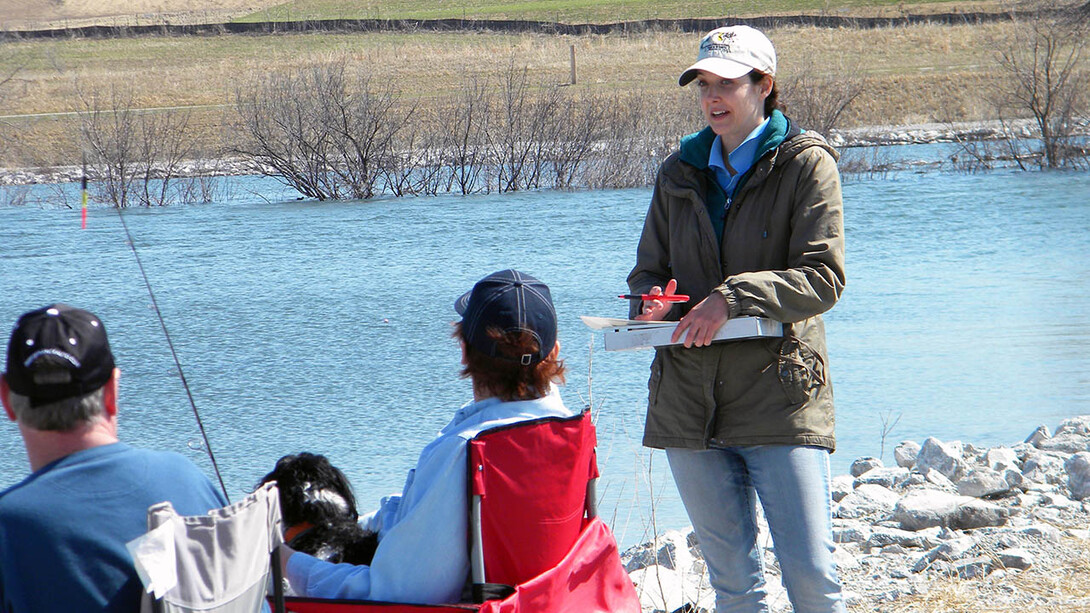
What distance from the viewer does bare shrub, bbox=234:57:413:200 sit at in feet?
65.2

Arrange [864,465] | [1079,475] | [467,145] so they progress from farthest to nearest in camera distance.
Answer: [467,145] → [864,465] → [1079,475]

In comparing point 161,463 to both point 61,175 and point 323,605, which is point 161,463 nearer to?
point 323,605

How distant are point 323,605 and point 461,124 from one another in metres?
19.6

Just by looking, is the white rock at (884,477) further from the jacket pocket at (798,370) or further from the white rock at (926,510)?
the jacket pocket at (798,370)

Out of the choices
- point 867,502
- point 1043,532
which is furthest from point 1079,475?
point 1043,532

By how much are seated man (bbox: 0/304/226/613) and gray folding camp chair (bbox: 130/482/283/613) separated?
0.09m

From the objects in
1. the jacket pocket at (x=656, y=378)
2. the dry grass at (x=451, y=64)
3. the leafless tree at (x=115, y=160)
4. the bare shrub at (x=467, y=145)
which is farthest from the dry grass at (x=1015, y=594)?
the dry grass at (x=451, y=64)

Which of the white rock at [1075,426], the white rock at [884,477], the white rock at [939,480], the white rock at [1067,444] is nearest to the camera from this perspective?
the white rock at [939,480]

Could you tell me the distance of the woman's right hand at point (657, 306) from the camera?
2.58 m

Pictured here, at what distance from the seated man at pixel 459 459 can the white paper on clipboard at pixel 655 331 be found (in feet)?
0.70

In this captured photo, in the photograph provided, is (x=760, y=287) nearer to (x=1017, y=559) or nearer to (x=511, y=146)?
(x=1017, y=559)

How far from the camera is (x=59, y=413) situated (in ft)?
5.87

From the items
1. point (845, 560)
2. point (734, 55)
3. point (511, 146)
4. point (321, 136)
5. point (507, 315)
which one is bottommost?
point (845, 560)

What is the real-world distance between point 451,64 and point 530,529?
39.8 meters
